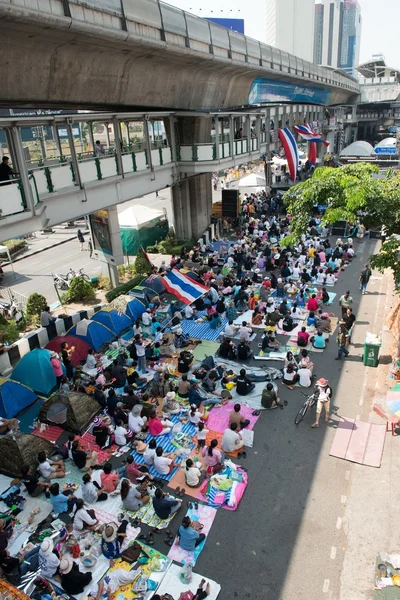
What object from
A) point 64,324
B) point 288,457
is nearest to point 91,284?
point 64,324

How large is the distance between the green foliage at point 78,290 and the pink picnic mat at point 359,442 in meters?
12.3

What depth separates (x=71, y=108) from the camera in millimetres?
16297

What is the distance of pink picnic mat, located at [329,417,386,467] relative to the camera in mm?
9703

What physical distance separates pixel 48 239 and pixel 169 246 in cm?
1126

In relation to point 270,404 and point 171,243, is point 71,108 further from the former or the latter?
point 270,404

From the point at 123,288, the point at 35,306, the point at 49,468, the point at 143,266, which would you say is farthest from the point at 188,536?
the point at 143,266

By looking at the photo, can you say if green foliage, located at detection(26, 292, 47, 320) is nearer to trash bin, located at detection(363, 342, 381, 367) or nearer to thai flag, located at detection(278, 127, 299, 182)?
trash bin, located at detection(363, 342, 381, 367)

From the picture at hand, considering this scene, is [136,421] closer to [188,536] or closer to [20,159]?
[188,536]

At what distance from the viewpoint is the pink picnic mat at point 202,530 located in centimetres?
767

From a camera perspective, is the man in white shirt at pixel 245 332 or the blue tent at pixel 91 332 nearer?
the blue tent at pixel 91 332

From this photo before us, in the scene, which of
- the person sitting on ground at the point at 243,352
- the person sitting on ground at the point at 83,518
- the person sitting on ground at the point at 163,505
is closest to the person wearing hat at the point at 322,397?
the person sitting on ground at the point at 243,352

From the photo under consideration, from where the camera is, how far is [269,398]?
1140 centimetres

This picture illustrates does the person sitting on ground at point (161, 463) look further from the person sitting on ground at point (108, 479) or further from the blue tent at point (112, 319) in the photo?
the blue tent at point (112, 319)

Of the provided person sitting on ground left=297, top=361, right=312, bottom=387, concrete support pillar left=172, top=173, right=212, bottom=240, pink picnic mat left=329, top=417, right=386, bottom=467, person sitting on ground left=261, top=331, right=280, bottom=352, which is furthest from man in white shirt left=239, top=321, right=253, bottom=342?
concrete support pillar left=172, top=173, right=212, bottom=240
